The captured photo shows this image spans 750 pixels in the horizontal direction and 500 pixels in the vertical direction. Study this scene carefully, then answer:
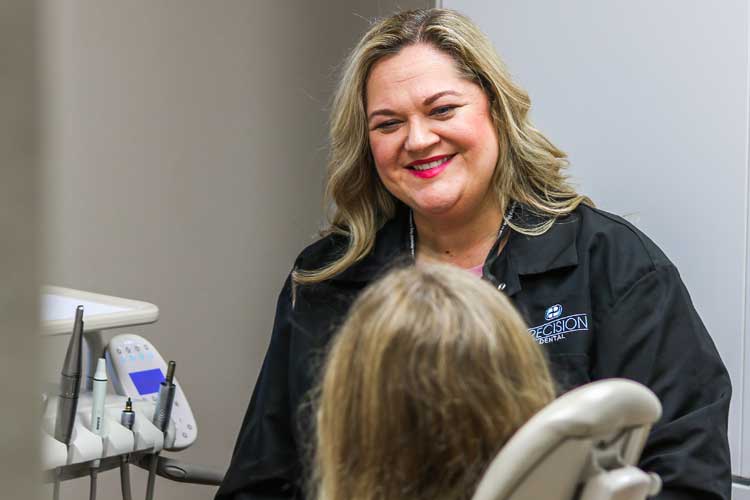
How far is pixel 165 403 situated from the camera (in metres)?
1.75

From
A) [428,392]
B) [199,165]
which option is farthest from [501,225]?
[199,165]

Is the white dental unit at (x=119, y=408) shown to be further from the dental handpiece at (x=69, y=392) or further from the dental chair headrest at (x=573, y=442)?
the dental chair headrest at (x=573, y=442)

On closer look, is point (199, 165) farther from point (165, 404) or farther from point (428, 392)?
point (428, 392)

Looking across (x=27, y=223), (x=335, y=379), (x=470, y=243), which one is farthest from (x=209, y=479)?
(x=27, y=223)

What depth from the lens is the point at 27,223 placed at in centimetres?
15

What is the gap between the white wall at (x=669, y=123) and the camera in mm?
1604

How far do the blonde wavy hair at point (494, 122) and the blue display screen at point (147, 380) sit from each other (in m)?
0.39

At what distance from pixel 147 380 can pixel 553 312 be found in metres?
0.80

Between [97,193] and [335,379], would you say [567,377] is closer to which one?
[335,379]


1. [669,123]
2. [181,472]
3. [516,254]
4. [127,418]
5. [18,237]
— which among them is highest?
[669,123]

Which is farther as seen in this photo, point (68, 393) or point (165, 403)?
point (165, 403)

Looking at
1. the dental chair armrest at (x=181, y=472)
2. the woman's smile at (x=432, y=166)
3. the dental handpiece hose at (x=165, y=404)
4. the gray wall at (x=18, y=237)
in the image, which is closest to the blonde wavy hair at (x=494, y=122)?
the woman's smile at (x=432, y=166)

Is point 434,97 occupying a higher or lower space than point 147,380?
higher

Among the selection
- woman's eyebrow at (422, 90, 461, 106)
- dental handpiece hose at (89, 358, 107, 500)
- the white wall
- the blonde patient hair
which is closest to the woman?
woman's eyebrow at (422, 90, 461, 106)
